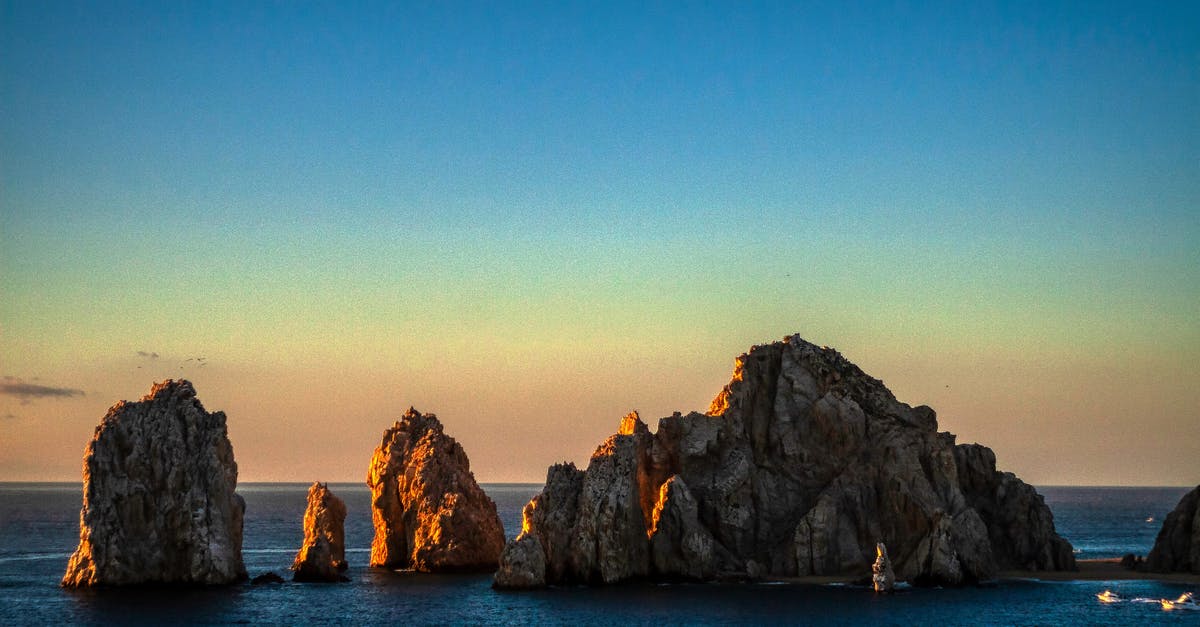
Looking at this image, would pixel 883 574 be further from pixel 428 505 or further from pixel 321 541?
pixel 321 541

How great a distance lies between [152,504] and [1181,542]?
3722 inches

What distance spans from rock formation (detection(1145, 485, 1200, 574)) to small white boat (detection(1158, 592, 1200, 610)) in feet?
60.9

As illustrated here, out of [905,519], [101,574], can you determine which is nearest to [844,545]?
[905,519]

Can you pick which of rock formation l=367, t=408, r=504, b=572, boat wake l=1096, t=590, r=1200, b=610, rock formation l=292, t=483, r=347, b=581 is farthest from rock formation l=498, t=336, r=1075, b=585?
rock formation l=292, t=483, r=347, b=581

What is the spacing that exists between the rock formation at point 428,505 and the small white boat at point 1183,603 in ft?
204

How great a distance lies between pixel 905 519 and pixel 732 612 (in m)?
27.3

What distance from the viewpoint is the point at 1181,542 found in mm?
123375

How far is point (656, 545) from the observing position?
116188mm

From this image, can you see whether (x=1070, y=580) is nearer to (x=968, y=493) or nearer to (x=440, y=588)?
(x=968, y=493)

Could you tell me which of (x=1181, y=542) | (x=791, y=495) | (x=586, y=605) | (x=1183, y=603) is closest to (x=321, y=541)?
(x=586, y=605)

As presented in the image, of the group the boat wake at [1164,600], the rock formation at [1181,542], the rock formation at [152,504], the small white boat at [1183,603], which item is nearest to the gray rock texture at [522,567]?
the rock formation at [152,504]

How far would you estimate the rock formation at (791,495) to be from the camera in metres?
115

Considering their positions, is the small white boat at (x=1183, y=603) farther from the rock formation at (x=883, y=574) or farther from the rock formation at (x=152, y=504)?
the rock formation at (x=152, y=504)

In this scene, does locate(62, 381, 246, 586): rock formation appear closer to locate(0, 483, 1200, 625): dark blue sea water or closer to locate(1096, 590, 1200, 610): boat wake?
locate(0, 483, 1200, 625): dark blue sea water
